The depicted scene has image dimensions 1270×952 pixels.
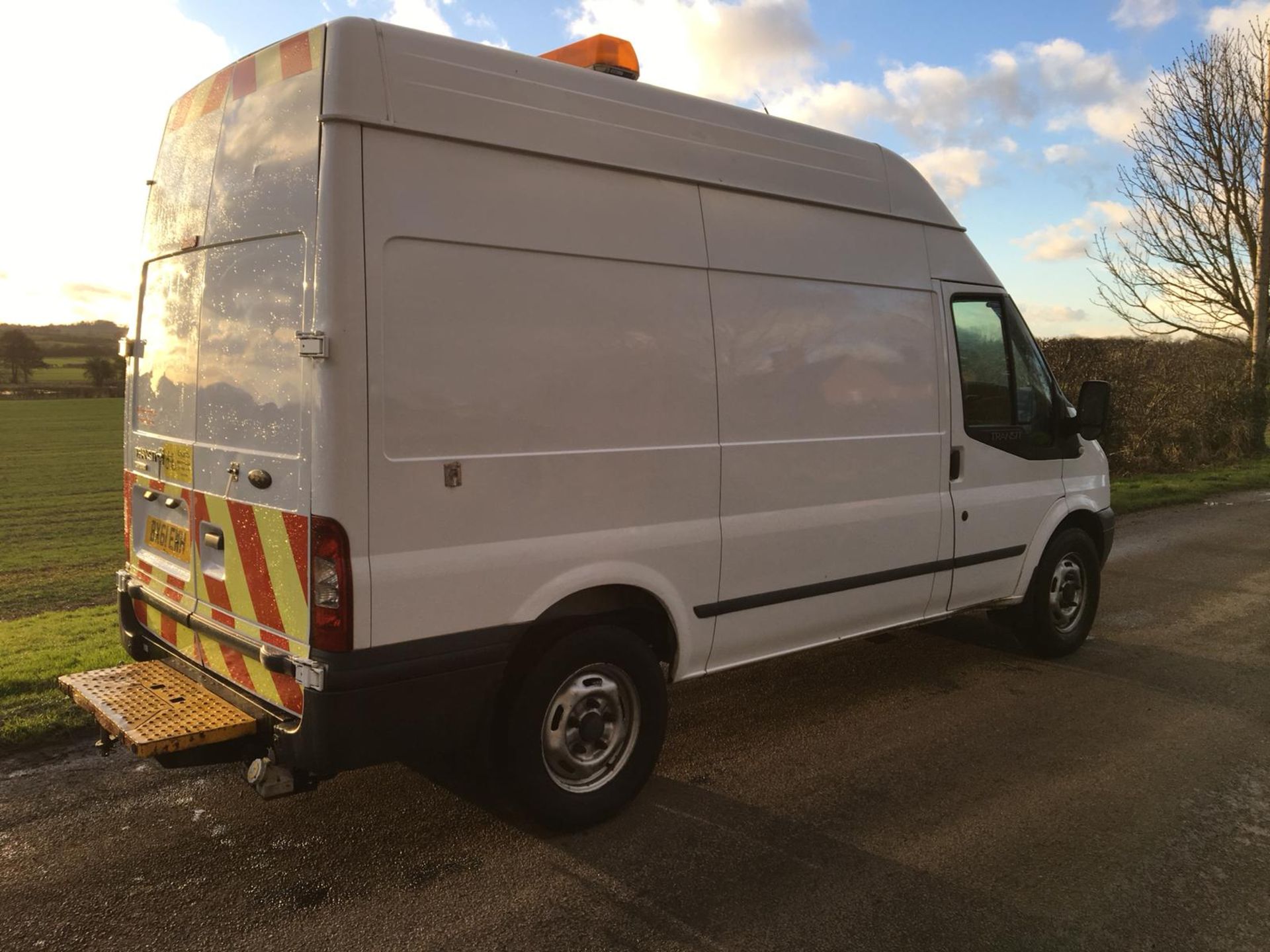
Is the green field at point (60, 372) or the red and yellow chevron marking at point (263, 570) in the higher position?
the green field at point (60, 372)

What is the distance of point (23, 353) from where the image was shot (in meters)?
38.8

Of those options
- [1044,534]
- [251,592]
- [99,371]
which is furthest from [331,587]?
[99,371]

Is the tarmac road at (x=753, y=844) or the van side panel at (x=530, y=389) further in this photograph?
the van side panel at (x=530, y=389)

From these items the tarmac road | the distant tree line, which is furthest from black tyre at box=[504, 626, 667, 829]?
the distant tree line

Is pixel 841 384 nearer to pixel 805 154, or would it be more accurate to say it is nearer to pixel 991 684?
pixel 805 154

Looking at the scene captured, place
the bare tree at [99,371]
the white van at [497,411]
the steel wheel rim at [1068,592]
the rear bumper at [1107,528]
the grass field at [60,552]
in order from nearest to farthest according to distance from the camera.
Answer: the white van at [497,411] < the grass field at [60,552] < the steel wheel rim at [1068,592] < the rear bumper at [1107,528] < the bare tree at [99,371]

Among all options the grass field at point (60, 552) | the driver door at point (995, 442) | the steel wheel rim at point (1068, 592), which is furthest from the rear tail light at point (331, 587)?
the steel wheel rim at point (1068, 592)

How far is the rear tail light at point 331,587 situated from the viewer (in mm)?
3021

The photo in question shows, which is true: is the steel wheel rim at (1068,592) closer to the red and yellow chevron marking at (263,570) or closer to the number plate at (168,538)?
the red and yellow chevron marking at (263,570)

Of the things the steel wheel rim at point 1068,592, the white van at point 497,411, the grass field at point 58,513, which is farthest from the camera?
the grass field at point 58,513

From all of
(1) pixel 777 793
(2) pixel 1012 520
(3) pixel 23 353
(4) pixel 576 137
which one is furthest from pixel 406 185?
(3) pixel 23 353

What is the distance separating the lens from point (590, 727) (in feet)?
12.1

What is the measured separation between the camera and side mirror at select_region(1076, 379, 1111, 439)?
5551 millimetres

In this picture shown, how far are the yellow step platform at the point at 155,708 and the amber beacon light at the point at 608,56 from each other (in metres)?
2.92
